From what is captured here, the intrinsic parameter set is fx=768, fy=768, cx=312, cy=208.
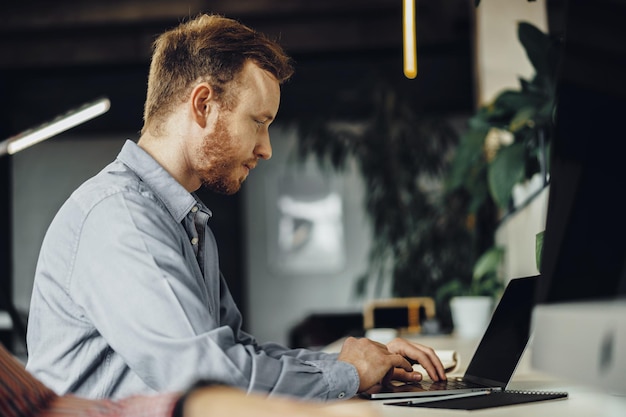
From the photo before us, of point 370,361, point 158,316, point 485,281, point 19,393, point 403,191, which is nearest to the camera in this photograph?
point 19,393

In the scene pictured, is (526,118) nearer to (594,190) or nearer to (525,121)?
(525,121)

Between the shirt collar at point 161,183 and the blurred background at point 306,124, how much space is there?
216 cm

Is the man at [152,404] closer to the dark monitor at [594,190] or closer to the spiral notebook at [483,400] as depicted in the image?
the dark monitor at [594,190]

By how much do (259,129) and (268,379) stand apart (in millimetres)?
566

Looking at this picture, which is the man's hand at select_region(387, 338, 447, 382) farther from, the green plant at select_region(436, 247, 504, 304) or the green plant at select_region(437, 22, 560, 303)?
the green plant at select_region(436, 247, 504, 304)

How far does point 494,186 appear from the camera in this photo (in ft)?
8.59

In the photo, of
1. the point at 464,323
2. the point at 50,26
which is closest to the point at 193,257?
the point at 464,323

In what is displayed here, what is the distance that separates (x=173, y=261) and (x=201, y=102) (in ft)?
1.34

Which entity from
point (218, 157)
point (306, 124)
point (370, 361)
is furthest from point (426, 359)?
point (306, 124)

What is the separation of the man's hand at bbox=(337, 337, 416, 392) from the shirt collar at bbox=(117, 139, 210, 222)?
14.9 inches

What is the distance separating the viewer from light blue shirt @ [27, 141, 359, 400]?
41.6 inches

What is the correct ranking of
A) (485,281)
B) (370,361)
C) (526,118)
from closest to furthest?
(370,361) → (526,118) → (485,281)

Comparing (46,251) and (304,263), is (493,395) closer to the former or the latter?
(46,251)

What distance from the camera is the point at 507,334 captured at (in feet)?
4.62
